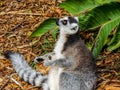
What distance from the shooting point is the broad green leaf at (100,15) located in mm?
6418

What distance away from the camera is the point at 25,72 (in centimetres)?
614

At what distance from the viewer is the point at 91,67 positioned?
18.7ft

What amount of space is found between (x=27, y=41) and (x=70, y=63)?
1.60 metres

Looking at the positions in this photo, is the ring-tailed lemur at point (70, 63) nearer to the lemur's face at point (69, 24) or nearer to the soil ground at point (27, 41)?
the lemur's face at point (69, 24)

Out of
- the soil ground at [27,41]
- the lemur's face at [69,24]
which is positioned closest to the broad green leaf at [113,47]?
the soil ground at [27,41]

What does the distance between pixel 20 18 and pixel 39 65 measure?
4.86ft

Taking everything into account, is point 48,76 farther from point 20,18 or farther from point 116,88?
point 20,18

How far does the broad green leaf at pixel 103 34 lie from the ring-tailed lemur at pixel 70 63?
0.42 meters

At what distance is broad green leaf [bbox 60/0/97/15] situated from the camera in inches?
259

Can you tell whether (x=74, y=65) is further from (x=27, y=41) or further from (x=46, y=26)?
(x=27, y=41)

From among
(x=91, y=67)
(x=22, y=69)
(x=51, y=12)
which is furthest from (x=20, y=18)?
(x=91, y=67)

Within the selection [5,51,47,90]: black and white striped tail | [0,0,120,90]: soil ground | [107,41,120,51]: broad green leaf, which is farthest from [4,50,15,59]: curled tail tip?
[107,41,120,51]: broad green leaf

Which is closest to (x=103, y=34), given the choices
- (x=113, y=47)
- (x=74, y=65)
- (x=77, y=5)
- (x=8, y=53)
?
(x=113, y=47)

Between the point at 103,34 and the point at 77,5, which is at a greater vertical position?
the point at 77,5
